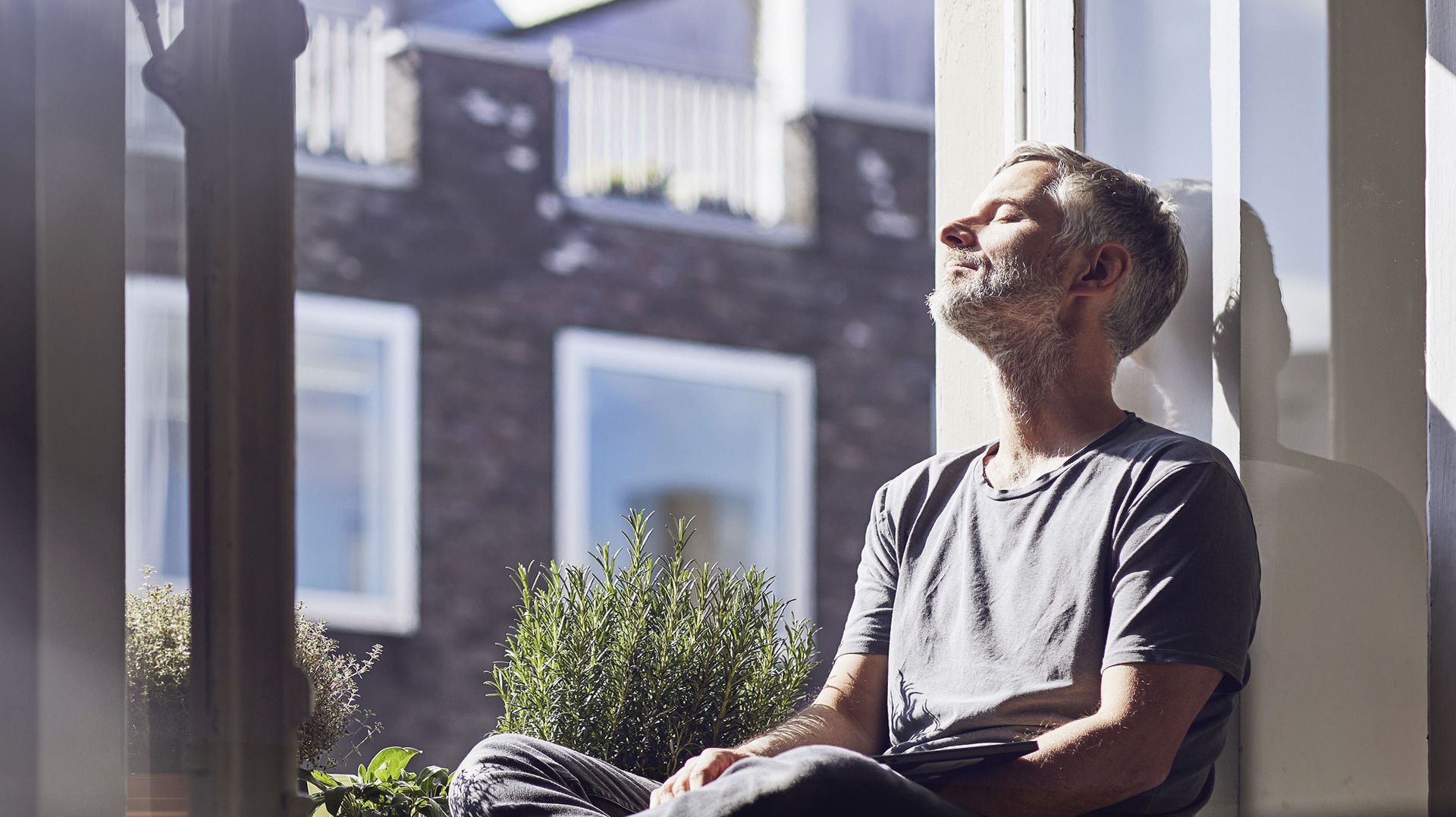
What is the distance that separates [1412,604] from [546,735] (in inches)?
46.8

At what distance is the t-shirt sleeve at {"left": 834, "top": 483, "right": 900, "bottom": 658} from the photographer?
2396 mm

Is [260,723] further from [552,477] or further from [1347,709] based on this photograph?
[552,477]

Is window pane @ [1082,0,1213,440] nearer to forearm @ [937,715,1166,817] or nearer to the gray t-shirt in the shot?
the gray t-shirt

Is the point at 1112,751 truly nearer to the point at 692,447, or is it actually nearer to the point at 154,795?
the point at 154,795

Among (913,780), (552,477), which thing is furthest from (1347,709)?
(552,477)

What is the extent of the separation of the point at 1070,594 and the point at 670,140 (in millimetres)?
7911

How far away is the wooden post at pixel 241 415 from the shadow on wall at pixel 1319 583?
1617mm

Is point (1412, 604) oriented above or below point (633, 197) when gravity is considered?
below

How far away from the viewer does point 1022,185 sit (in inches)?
93.0

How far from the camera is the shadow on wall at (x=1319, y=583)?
7.00 ft

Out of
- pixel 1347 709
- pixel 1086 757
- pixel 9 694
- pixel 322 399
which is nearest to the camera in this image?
pixel 9 694

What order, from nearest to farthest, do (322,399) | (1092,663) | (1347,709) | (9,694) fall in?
(9,694) < (1092,663) < (1347,709) < (322,399)

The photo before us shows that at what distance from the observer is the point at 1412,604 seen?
2125 millimetres

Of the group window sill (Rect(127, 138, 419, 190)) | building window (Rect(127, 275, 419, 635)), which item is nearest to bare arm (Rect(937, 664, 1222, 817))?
building window (Rect(127, 275, 419, 635))
